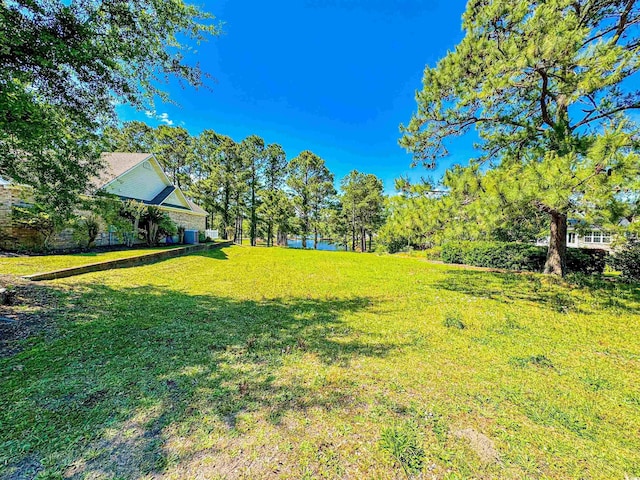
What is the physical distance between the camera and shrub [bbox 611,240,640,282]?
27.1 feet

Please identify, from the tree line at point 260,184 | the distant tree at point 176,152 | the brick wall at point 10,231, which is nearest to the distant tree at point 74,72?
the brick wall at point 10,231

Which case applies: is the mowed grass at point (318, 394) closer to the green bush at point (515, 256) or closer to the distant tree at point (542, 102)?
the distant tree at point (542, 102)

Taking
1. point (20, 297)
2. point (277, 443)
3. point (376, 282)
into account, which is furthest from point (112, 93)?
point (376, 282)

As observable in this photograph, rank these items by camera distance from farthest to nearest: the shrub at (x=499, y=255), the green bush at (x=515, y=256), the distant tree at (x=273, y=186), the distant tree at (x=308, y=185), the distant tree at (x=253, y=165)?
the distant tree at (x=308, y=185) < the distant tree at (x=273, y=186) < the distant tree at (x=253, y=165) < the shrub at (x=499, y=255) < the green bush at (x=515, y=256)

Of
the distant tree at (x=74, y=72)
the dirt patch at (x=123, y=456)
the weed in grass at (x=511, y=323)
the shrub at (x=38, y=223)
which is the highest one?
the distant tree at (x=74, y=72)

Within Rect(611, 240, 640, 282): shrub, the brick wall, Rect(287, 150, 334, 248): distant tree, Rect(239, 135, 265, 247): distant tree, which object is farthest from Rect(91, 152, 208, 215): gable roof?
Rect(611, 240, 640, 282): shrub

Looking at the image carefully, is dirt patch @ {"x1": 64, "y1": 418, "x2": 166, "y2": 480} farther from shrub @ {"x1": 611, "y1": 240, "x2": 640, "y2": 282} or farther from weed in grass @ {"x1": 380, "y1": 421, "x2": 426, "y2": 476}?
shrub @ {"x1": 611, "y1": 240, "x2": 640, "y2": 282}

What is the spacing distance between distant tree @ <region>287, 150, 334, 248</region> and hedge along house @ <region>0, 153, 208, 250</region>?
10.8 meters

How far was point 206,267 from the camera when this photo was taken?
9.65 m

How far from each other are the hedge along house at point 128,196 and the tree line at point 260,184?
6.19 metres

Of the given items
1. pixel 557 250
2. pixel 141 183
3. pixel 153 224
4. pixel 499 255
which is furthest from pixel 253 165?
pixel 557 250

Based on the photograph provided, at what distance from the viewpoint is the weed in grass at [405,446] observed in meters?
1.69

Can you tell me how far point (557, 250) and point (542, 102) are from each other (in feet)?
15.0

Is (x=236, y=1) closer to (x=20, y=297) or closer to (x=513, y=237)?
(x=20, y=297)
